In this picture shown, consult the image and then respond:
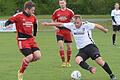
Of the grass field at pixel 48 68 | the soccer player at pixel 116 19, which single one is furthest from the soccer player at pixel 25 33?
the soccer player at pixel 116 19

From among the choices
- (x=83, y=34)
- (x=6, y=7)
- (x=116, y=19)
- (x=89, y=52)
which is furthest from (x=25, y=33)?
(x=6, y=7)

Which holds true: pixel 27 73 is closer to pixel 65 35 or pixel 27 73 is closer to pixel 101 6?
pixel 65 35

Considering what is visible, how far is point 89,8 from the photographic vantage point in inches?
2445

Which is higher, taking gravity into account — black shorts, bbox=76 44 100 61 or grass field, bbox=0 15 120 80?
black shorts, bbox=76 44 100 61

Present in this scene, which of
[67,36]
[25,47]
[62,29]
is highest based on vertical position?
[25,47]

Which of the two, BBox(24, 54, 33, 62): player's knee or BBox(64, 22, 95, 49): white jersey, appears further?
BBox(64, 22, 95, 49): white jersey

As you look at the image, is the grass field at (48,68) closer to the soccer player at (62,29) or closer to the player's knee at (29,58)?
the soccer player at (62,29)

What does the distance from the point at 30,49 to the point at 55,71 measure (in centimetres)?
215

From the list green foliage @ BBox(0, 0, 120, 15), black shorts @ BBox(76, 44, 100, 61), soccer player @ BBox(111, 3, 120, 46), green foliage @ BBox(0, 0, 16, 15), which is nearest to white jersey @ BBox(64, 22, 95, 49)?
black shorts @ BBox(76, 44, 100, 61)

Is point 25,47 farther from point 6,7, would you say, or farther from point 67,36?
point 6,7

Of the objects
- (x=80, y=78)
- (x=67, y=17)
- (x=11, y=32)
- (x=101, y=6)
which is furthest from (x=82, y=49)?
(x=101, y=6)

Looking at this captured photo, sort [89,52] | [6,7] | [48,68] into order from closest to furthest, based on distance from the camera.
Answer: [89,52] → [48,68] → [6,7]

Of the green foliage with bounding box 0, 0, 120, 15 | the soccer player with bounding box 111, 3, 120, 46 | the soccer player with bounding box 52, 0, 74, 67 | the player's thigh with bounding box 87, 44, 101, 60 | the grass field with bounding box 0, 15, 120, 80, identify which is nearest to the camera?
the player's thigh with bounding box 87, 44, 101, 60

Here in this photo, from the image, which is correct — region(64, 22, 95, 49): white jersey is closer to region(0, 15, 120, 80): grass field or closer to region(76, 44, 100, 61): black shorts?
region(76, 44, 100, 61): black shorts
